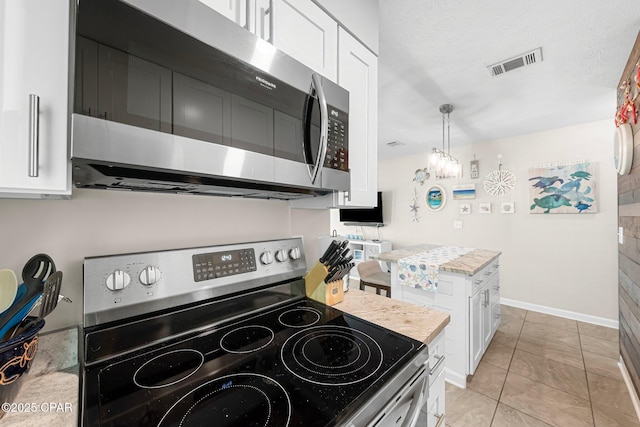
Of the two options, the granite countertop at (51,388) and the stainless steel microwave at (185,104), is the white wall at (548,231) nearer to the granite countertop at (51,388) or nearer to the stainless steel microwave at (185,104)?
the stainless steel microwave at (185,104)

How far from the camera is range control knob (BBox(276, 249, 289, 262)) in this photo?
120cm

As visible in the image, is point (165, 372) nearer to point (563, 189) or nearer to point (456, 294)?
point (456, 294)

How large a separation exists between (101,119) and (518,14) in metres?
2.02

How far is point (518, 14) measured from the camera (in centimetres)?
144

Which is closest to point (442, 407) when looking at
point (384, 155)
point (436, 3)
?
point (436, 3)

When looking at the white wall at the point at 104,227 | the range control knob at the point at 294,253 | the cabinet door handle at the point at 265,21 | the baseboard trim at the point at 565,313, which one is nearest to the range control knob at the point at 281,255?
the range control knob at the point at 294,253

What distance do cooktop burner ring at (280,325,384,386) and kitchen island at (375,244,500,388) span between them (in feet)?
4.46

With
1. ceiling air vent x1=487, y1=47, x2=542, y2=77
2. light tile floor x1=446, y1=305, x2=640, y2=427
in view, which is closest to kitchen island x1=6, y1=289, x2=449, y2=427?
light tile floor x1=446, y1=305, x2=640, y2=427

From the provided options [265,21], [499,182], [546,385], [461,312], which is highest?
[265,21]

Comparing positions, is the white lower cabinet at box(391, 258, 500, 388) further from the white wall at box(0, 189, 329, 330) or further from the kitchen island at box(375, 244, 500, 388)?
the white wall at box(0, 189, 329, 330)

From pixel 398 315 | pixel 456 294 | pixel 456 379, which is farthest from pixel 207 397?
pixel 456 379

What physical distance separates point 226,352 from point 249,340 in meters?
0.09

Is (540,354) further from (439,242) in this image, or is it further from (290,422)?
(290,422)

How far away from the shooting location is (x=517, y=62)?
1.87 meters
